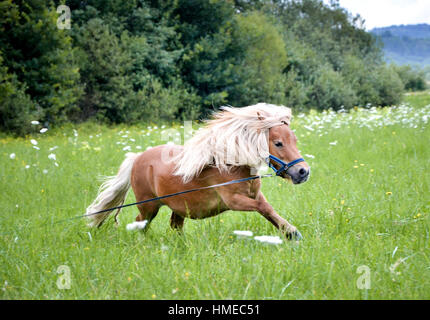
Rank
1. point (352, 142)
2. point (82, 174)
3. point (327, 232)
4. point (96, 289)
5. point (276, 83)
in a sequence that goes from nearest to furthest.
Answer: point (96, 289) → point (327, 232) → point (82, 174) → point (352, 142) → point (276, 83)

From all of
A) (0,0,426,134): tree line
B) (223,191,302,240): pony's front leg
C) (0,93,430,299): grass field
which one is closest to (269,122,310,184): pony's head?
(223,191,302,240): pony's front leg

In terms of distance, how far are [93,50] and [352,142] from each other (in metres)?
13.4

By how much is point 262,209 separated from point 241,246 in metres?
0.38

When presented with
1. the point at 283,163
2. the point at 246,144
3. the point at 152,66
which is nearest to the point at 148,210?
the point at 246,144

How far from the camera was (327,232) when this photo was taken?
3721 millimetres

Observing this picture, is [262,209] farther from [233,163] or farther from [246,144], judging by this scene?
[246,144]

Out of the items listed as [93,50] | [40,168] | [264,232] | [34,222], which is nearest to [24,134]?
[93,50]

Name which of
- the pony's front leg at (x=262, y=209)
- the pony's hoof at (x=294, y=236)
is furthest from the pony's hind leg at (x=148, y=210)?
the pony's hoof at (x=294, y=236)

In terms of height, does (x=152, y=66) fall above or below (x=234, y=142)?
above

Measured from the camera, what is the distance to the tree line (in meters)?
14.2

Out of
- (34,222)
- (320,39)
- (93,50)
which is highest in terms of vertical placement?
(320,39)

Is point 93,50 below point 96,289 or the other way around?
the other way around

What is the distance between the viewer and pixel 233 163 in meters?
3.49
